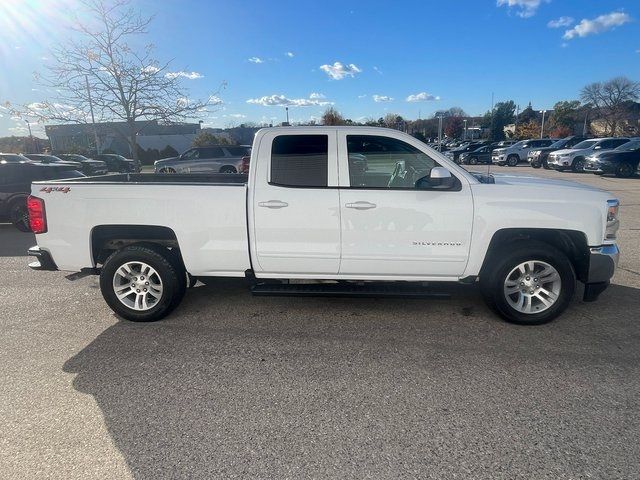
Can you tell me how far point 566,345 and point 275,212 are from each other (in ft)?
10.00

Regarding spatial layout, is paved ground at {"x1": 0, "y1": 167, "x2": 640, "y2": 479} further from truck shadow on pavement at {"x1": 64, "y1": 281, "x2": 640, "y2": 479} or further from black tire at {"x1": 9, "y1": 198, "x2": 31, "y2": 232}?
black tire at {"x1": 9, "y1": 198, "x2": 31, "y2": 232}

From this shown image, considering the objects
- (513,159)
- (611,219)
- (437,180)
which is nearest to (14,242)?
(437,180)

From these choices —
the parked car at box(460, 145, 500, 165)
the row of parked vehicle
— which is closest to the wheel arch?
the row of parked vehicle

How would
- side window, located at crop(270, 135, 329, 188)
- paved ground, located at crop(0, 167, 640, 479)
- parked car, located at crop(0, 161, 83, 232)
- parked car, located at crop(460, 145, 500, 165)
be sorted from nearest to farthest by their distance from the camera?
paved ground, located at crop(0, 167, 640, 479), side window, located at crop(270, 135, 329, 188), parked car, located at crop(0, 161, 83, 232), parked car, located at crop(460, 145, 500, 165)

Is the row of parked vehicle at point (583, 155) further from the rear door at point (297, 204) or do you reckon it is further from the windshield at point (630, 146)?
the rear door at point (297, 204)

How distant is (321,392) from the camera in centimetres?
300

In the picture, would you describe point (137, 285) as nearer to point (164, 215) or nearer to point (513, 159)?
point (164, 215)

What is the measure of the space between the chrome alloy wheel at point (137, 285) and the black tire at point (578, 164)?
23124mm

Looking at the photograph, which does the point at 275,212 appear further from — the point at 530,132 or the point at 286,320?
the point at 530,132

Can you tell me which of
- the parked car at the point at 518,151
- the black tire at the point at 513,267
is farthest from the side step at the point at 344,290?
the parked car at the point at 518,151

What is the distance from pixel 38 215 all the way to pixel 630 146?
2326 centimetres

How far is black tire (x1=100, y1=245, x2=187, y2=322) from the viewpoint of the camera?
4.14 m

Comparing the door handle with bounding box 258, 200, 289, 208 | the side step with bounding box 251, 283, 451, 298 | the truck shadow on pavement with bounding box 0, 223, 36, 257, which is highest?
the door handle with bounding box 258, 200, 289, 208

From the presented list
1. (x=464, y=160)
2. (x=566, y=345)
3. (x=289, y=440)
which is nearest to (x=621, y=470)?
(x=566, y=345)
